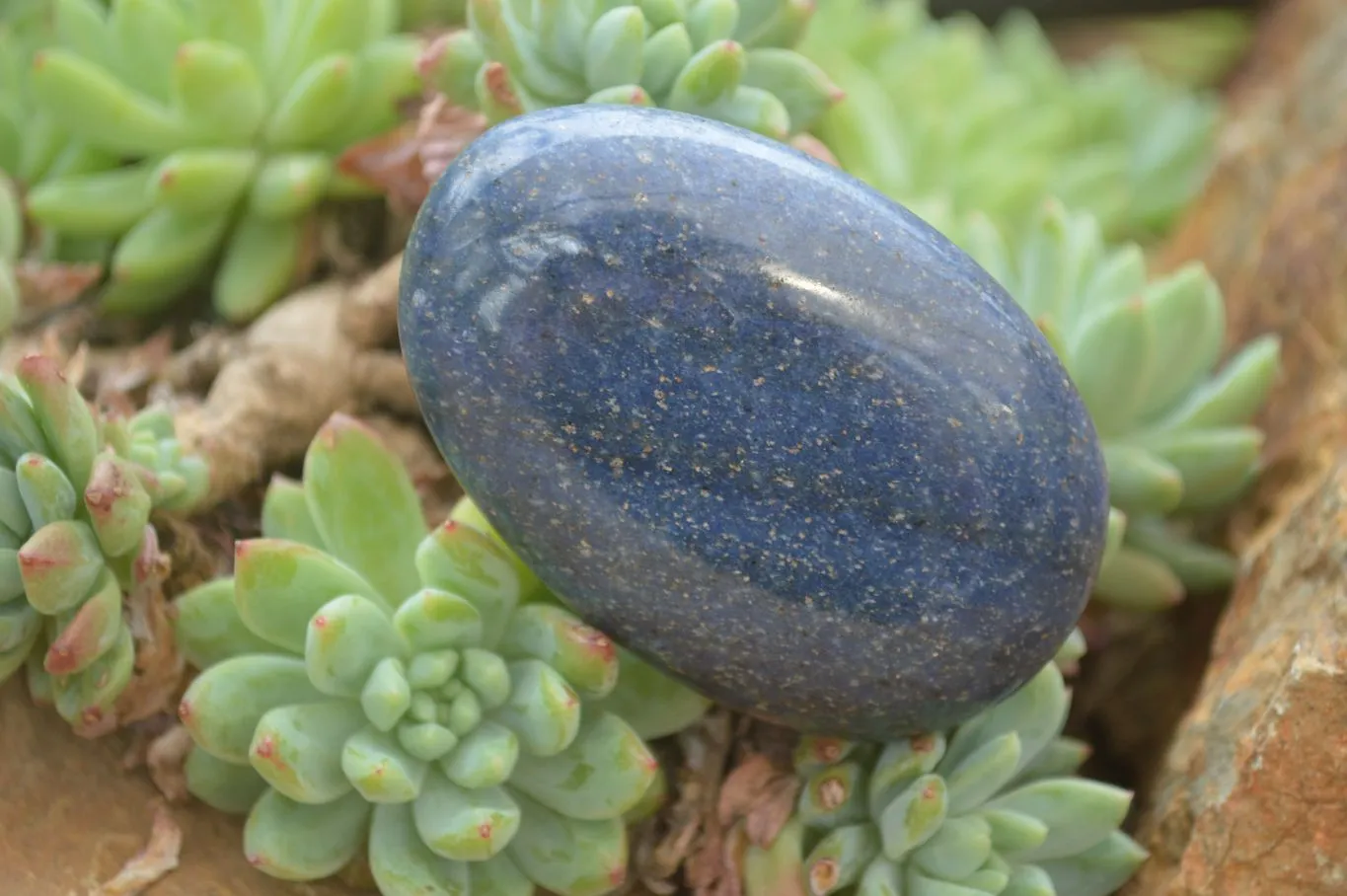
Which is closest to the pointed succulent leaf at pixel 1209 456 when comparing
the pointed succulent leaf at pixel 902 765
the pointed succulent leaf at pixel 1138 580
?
the pointed succulent leaf at pixel 1138 580

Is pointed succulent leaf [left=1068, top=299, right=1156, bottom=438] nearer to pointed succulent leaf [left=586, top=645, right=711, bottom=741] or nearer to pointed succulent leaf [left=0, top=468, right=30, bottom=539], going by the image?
pointed succulent leaf [left=586, top=645, right=711, bottom=741]

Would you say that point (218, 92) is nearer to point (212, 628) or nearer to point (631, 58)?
point (631, 58)

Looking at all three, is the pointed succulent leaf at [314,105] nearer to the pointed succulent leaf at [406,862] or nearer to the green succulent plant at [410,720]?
the green succulent plant at [410,720]

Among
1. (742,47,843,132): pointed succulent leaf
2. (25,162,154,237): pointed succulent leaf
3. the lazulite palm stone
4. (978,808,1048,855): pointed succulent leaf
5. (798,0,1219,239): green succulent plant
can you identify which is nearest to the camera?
the lazulite palm stone

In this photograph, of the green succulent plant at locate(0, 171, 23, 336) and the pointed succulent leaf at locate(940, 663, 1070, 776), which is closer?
the pointed succulent leaf at locate(940, 663, 1070, 776)

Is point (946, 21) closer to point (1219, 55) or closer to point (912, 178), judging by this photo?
point (1219, 55)

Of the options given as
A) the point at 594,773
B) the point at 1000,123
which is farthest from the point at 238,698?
the point at 1000,123

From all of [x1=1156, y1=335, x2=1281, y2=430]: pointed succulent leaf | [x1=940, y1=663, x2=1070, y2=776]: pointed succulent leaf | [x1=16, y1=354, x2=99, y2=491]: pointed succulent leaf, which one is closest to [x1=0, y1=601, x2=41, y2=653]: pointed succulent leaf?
[x1=16, y1=354, x2=99, y2=491]: pointed succulent leaf
